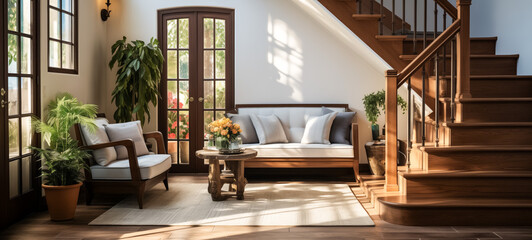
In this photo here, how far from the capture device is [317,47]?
6.86m

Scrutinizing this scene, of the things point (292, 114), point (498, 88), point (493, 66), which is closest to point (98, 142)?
point (292, 114)

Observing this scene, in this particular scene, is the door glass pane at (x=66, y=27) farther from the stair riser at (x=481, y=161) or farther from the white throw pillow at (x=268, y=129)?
the stair riser at (x=481, y=161)

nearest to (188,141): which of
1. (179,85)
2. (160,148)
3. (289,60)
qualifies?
(179,85)

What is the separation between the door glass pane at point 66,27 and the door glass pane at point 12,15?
109 centimetres

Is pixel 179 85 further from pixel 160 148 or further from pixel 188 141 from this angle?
pixel 160 148

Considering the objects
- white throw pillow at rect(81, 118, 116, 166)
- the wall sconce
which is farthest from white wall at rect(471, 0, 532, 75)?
the wall sconce

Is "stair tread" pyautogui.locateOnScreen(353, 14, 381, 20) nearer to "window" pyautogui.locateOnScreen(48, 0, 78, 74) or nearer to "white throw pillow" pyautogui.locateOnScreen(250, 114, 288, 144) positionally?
"white throw pillow" pyautogui.locateOnScreen(250, 114, 288, 144)

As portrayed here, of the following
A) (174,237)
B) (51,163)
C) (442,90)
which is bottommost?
(174,237)

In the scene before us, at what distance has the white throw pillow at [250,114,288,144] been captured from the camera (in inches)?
248

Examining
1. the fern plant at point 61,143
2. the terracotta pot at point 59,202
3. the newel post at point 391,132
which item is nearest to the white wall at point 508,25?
the newel post at point 391,132

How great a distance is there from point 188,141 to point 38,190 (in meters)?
2.53

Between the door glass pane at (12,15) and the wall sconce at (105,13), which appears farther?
the wall sconce at (105,13)

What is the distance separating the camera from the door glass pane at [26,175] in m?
4.53

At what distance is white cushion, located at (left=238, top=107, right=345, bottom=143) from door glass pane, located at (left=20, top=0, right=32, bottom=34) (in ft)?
9.48
